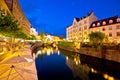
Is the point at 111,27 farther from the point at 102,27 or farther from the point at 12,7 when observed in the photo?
the point at 12,7

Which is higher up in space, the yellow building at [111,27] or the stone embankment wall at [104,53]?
the yellow building at [111,27]

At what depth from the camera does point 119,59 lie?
25922 millimetres

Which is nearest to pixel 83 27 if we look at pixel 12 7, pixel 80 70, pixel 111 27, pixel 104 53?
pixel 111 27

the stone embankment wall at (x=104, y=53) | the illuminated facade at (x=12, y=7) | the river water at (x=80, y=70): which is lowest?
the river water at (x=80, y=70)

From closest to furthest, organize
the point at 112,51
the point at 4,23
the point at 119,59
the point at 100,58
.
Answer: the point at 4,23
the point at 119,59
the point at 112,51
the point at 100,58

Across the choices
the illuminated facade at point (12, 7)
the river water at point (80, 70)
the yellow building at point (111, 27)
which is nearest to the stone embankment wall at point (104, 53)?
the river water at point (80, 70)

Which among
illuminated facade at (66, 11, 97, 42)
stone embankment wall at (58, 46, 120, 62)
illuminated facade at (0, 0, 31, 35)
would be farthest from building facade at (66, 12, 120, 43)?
illuminated facade at (0, 0, 31, 35)

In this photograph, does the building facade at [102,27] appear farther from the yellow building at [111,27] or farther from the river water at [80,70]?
the river water at [80,70]

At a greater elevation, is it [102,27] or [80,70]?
[102,27]

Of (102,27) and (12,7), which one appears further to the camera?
(102,27)

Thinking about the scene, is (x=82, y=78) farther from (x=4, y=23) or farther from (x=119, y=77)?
(x=4, y=23)

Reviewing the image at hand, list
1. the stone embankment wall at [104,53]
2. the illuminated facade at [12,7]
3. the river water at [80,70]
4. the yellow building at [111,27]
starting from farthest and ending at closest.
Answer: the yellow building at [111,27] → the illuminated facade at [12,7] → the stone embankment wall at [104,53] → the river water at [80,70]

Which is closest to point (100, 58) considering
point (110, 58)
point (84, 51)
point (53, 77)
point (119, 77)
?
point (110, 58)

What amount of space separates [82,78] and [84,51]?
22.7 m
